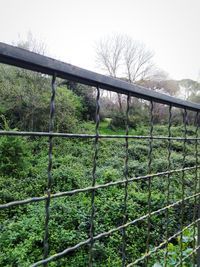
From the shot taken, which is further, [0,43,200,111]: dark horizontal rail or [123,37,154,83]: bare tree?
[123,37,154,83]: bare tree

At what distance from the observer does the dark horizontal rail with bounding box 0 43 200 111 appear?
1.61 ft

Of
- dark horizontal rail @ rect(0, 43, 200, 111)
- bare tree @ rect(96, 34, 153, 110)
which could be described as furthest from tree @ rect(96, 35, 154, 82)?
dark horizontal rail @ rect(0, 43, 200, 111)

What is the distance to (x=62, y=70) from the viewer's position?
23.4 inches

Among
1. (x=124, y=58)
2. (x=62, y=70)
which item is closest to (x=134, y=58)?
(x=124, y=58)

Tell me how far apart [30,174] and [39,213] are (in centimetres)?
222

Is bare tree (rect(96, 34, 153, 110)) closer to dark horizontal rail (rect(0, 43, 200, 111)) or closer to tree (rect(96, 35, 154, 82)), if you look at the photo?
tree (rect(96, 35, 154, 82))

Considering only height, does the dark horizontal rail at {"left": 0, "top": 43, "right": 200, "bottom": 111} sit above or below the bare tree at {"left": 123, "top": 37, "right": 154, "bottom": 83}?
below

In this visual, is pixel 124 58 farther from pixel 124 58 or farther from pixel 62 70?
pixel 62 70

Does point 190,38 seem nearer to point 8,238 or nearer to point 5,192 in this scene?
point 5,192

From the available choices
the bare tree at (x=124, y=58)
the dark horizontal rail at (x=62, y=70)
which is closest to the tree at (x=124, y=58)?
the bare tree at (x=124, y=58)

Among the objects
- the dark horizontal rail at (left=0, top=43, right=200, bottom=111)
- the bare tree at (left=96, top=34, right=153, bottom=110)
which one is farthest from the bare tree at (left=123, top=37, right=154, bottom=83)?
the dark horizontal rail at (left=0, top=43, right=200, bottom=111)

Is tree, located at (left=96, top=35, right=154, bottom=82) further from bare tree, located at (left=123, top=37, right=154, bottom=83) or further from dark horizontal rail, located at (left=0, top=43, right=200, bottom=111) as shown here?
dark horizontal rail, located at (left=0, top=43, right=200, bottom=111)

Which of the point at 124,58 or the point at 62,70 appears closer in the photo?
the point at 62,70

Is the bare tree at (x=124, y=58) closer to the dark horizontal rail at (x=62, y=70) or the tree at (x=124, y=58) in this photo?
the tree at (x=124, y=58)
